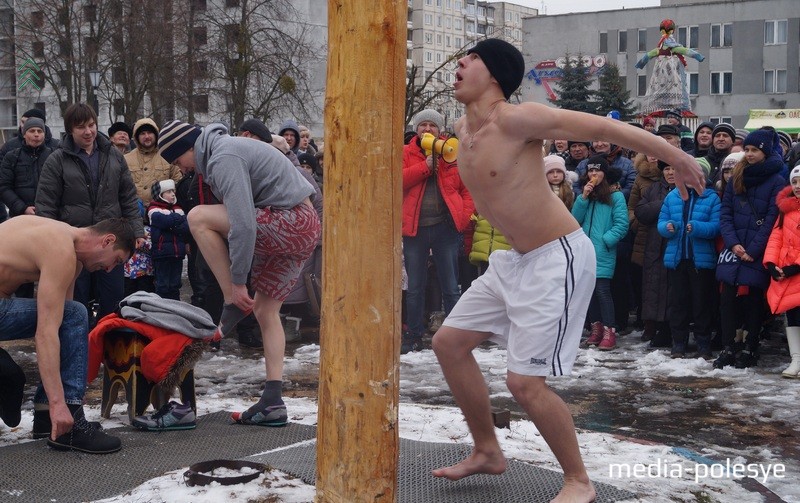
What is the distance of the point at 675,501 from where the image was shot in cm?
493

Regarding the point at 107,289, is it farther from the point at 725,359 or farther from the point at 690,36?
the point at 690,36

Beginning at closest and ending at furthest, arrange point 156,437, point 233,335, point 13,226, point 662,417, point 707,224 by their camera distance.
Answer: point 13,226
point 156,437
point 662,417
point 707,224
point 233,335

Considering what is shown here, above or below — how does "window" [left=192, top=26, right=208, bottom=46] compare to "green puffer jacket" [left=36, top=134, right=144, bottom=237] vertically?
above

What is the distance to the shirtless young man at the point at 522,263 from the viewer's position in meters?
4.61

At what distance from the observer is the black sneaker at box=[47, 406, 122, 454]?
5.56 m

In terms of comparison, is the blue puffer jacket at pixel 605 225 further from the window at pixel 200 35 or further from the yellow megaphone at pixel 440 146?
the window at pixel 200 35

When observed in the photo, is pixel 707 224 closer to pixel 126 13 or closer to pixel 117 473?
pixel 117 473

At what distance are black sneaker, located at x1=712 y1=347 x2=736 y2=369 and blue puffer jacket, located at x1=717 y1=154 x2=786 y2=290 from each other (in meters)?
0.63

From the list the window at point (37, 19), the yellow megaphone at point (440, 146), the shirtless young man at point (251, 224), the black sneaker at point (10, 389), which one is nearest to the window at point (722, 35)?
the window at point (37, 19)

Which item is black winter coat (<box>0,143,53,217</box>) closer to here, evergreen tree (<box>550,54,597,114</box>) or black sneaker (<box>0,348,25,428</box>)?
A: black sneaker (<box>0,348,25,428</box>)

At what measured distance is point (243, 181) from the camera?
237 inches

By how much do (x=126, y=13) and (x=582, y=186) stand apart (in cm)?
2910

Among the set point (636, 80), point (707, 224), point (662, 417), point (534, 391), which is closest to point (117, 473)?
point (534, 391)

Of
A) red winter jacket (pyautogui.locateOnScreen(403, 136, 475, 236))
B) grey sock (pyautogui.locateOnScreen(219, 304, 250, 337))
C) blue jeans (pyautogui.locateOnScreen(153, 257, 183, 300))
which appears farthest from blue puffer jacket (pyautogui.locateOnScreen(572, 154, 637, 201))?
grey sock (pyautogui.locateOnScreen(219, 304, 250, 337))
